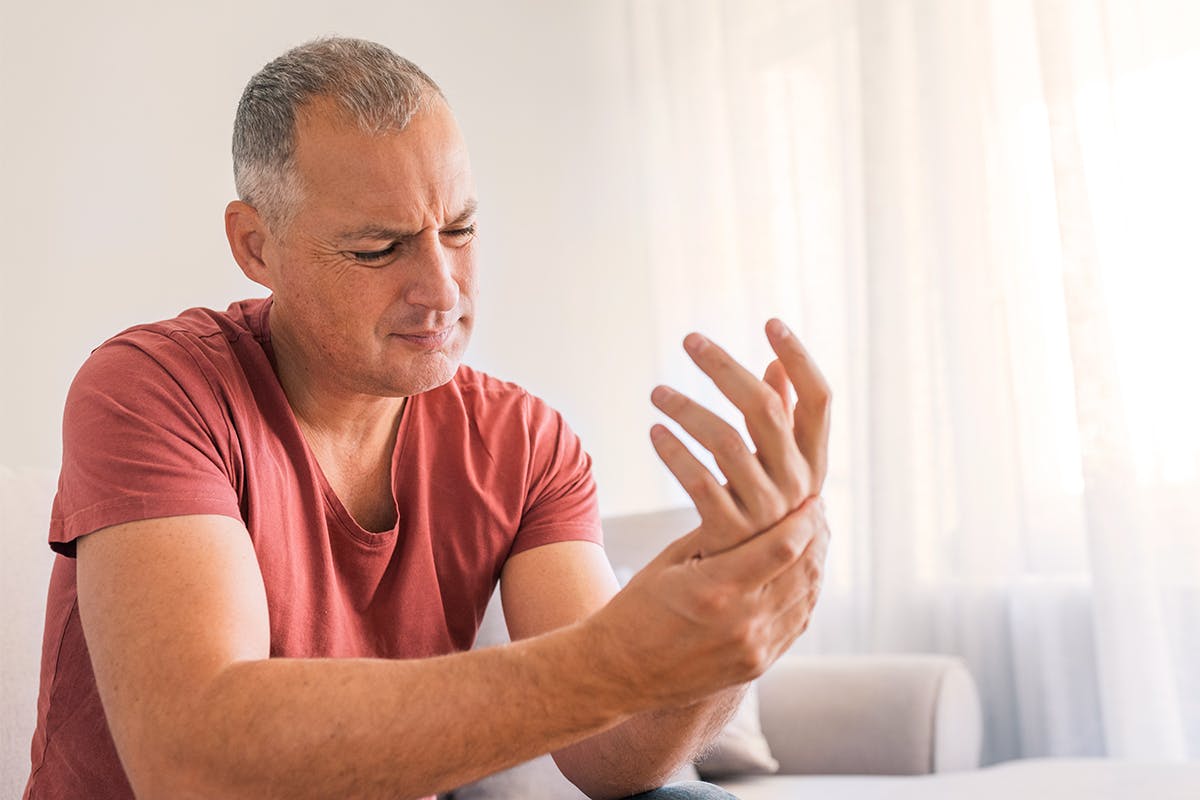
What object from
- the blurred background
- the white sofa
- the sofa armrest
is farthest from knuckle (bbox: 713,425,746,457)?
the blurred background

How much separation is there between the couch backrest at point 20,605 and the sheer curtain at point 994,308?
1.86 metres

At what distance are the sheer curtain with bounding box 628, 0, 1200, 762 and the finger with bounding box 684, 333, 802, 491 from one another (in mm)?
1829

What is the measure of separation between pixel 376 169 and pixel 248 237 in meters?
0.22

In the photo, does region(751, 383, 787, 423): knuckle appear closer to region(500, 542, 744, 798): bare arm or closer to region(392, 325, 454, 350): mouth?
region(500, 542, 744, 798): bare arm

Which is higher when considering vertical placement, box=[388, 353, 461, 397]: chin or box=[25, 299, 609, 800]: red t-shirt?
box=[388, 353, 461, 397]: chin

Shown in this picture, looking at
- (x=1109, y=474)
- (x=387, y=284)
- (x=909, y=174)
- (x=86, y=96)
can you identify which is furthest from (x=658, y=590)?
(x=909, y=174)

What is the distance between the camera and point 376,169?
1.27 meters

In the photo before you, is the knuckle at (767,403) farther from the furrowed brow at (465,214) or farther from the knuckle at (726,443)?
the furrowed brow at (465,214)

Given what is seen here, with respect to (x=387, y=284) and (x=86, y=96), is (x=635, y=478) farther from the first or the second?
(x=387, y=284)

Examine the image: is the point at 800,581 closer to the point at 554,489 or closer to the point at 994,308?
the point at 554,489

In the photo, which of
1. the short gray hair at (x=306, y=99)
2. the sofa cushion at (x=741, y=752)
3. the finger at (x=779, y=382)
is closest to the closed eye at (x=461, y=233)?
the short gray hair at (x=306, y=99)

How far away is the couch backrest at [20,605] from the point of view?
1539 millimetres

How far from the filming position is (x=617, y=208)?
3.61 meters

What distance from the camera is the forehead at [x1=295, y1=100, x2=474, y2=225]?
127 centimetres
